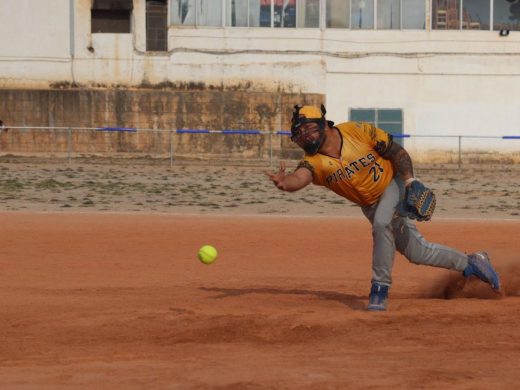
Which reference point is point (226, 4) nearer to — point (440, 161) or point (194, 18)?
point (194, 18)

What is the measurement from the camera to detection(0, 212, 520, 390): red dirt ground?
7.52 m

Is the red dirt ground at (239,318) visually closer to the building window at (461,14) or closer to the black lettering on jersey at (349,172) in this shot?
the black lettering on jersey at (349,172)

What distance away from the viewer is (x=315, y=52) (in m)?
39.8

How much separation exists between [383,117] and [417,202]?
3103 cm

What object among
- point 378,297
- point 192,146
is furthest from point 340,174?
point 192,146

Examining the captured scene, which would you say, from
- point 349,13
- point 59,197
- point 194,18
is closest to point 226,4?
point 194,18

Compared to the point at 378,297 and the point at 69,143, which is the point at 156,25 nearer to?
the point at 69,143

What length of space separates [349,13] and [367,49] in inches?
59.7

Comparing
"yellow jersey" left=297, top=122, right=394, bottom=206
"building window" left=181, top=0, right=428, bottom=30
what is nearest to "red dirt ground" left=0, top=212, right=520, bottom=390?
"yellow jersey" left=297, top=122, right=394, bottom=206

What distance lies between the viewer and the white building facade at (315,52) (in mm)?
39156

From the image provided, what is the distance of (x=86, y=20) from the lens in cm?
3922

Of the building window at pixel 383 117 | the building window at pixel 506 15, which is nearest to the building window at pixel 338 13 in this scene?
the building window at pixel 383 117

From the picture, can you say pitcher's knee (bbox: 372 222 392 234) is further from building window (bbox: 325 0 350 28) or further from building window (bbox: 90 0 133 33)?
building window (bbox: 90 0 133 33)

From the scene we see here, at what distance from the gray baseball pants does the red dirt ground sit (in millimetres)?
418
